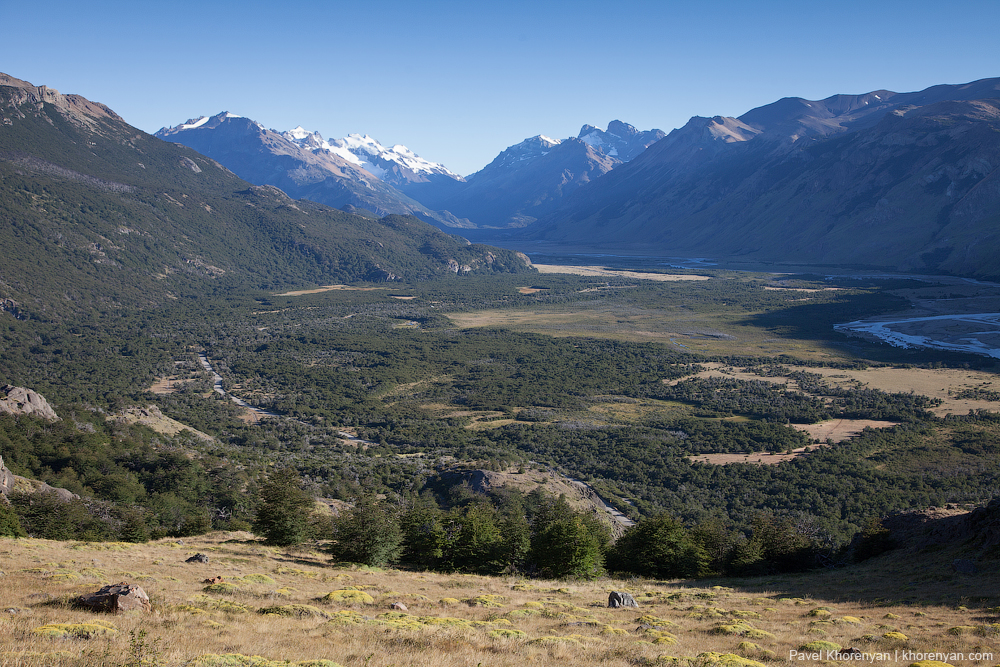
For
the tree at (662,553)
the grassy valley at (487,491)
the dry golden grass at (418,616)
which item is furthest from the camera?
the tree at (662,553)

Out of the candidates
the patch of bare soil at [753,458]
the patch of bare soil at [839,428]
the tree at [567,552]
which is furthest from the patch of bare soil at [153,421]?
the patch of bare soil at [839,428]

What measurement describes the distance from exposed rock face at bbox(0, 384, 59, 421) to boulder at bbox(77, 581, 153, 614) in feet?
196

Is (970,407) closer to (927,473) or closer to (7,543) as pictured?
(927,473)

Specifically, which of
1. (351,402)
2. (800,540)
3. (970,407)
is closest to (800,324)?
(970,407)

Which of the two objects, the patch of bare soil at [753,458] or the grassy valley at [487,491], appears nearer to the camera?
the grassy valley at [487,491]

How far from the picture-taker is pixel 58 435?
64.3 metres

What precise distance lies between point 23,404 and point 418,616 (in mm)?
65562

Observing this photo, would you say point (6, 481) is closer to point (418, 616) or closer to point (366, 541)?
point (366, 541)

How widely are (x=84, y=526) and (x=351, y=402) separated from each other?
2368 inches

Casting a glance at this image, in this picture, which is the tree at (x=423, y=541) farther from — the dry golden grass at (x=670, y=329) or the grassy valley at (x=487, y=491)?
the dry golden grass at (x=670, y=329)

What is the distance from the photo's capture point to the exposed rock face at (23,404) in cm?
6706

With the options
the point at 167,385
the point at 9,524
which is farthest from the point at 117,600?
the point at 167,385

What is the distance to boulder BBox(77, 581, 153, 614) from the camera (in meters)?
19.1

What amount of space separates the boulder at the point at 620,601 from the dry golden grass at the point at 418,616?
0.47 m
